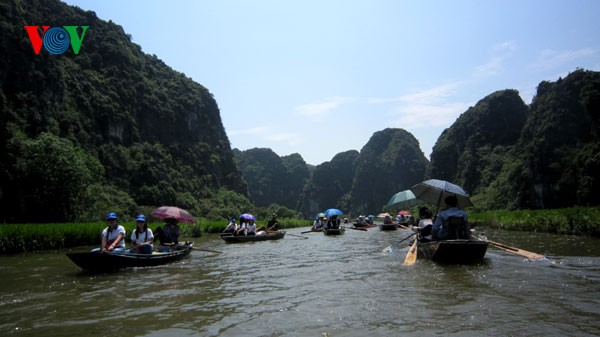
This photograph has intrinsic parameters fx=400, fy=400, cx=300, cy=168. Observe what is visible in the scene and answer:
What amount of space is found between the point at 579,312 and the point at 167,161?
6785cm

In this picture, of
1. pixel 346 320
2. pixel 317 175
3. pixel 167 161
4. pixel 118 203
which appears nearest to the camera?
pixel 346 320

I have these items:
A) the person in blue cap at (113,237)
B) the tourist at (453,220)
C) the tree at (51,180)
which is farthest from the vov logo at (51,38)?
the tourist at (453,220)

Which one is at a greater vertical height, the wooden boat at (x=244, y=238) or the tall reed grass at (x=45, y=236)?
the tall reed grass at (x=45, y=236)

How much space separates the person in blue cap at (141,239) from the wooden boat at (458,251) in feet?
23.9

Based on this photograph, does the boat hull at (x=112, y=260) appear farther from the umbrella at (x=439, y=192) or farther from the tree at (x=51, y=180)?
the tree at (x=51, y=180)

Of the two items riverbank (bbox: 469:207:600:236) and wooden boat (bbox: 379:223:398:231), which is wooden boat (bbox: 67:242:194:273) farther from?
wooden boat (bbox: 379:223:398:231)

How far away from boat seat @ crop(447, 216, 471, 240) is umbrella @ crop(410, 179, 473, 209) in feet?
4.82

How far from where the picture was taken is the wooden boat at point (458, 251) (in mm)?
8852

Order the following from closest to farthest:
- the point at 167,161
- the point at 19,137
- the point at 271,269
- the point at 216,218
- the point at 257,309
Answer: the point at 257,309 < the point at 271,269 < the point at 19,137 < the point at 216,218 < the point at 167,161

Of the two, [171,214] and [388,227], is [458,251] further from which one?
[388,227]

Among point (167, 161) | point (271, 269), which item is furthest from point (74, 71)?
point (271, 269)

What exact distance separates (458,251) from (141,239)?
8084 millimetres

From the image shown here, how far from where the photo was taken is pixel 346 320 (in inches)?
187

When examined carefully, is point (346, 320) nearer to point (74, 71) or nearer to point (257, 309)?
point (257, 309)
